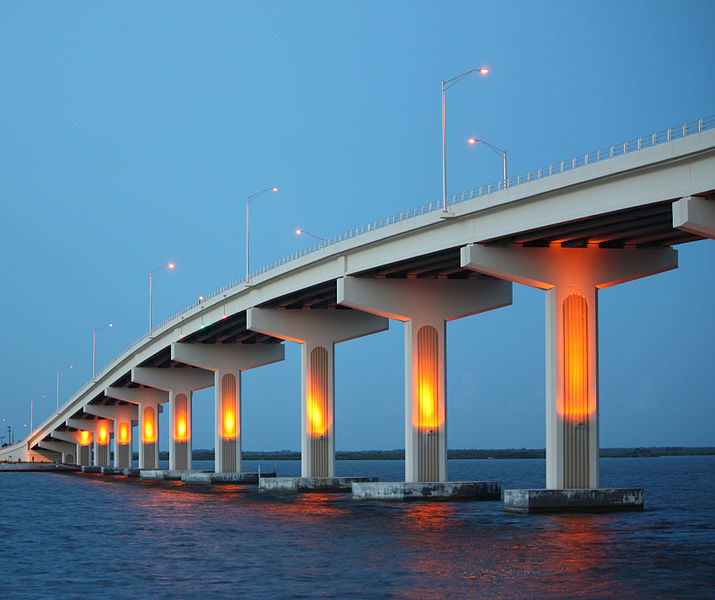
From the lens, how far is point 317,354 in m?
63.1

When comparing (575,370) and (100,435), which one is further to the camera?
(100,435)

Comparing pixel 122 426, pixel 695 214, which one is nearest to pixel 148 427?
pixel 122 426

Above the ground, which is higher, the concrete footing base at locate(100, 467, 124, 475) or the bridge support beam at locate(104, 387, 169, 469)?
the bridge support beam at locate(104, 387, 169, 469)

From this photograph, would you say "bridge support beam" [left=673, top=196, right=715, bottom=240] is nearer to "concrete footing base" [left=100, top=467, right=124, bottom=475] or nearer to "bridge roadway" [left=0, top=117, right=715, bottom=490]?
"bridge roadway" [left=0, top=117, right=715, bottom=490]

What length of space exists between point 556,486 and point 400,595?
19.7 metres

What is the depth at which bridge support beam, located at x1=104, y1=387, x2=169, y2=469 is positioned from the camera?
111312mm

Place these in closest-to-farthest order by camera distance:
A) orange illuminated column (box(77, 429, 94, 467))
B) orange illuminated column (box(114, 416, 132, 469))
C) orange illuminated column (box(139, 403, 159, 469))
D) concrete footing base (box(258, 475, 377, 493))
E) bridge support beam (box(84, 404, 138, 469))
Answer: concrete footing base (box(258, 475, 377, 493)) < orange illuminated column (box(139, 403, 159, 469)) < bridge support beam (box(84, 404, 138, 469)) < orange illuminated column (box(114, 416, 132, 469)) < orange illuminated column (box(77, 429, 94, 467))

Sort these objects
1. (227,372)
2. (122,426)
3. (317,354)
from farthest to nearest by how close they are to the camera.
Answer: (122,426) → (227,372) → (317,354)

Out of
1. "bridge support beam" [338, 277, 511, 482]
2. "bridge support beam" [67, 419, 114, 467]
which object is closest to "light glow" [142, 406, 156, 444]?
"bridge support beam" [67, 419, 114, 467]

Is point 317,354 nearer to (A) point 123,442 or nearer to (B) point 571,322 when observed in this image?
(B) point 571,322

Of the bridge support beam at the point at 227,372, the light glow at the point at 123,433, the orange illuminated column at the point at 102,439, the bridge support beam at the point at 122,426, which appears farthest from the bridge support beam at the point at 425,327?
the orange illuminated column at the point at 102,439

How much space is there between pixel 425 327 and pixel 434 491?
7240 mm

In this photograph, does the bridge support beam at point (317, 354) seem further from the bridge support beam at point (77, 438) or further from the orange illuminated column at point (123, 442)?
the bridge support beam at point (77, 438)

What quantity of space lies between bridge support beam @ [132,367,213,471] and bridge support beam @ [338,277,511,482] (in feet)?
154
